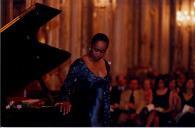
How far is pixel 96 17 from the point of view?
11539 millimetres

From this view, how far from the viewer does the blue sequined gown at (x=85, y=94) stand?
15.7 feet

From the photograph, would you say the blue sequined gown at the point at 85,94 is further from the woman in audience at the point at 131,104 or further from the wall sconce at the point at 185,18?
the wall sconce at the point at 185,18

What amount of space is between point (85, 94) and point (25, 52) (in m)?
1.21

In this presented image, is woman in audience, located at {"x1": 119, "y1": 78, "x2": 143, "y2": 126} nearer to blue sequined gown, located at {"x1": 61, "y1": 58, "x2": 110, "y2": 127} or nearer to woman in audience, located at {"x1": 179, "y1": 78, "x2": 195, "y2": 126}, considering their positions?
woman in audience, located at {"x1": 179, "y1": 78, "x2": 195, "y2": 126}

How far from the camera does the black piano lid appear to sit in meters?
5.34

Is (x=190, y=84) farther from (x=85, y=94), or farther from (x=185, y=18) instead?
(x=185, y=18)

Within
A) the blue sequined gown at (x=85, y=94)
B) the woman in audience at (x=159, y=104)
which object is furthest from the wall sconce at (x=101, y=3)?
the blue sequined gown at (x=85, y=94)

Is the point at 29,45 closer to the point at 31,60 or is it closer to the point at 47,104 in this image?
the point at 31,60

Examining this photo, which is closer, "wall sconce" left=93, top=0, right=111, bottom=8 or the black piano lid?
the black piano lid

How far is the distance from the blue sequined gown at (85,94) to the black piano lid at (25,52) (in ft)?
2.80

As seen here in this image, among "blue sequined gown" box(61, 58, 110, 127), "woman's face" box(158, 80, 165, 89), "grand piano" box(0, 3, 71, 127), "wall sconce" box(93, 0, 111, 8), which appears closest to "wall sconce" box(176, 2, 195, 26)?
"wall sconce" box(93, 0, 111, 8)

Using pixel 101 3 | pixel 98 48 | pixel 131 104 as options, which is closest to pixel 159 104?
pixel 131 104

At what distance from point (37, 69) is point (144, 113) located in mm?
3226

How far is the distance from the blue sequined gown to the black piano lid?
2.80 ft
